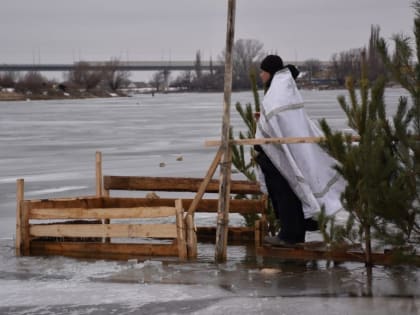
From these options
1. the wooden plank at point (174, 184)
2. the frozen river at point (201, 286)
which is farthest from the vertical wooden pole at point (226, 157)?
the wooden plank at point (174, 184)

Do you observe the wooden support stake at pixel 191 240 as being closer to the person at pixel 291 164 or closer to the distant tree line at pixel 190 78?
the person at pixel 291 164

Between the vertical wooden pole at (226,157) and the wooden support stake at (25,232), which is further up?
the vertical wooden pole at (226,157)

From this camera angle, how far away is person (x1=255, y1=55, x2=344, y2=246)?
866cm

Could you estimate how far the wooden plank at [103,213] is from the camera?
895 centimetres

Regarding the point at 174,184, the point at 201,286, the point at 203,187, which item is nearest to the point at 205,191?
the point at 174,184

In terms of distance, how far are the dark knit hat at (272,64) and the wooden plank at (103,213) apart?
161cm

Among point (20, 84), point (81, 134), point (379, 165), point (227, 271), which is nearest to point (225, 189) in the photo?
point (227, 271)

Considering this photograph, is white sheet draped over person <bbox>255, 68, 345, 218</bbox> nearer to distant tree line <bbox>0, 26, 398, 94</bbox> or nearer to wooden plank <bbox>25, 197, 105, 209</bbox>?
wooden plank <bbox>25, 197, 105, 209</bbox>

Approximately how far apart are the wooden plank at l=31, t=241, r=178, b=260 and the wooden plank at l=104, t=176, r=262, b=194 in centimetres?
102

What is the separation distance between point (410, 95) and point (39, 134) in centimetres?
2654

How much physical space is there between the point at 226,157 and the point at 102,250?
1728 mm

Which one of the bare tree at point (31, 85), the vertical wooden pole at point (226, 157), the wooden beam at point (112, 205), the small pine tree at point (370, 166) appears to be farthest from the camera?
the bare tree at point (31, 85)

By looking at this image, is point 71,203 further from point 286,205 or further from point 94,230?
point 286,205

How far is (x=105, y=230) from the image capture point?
9.29m
